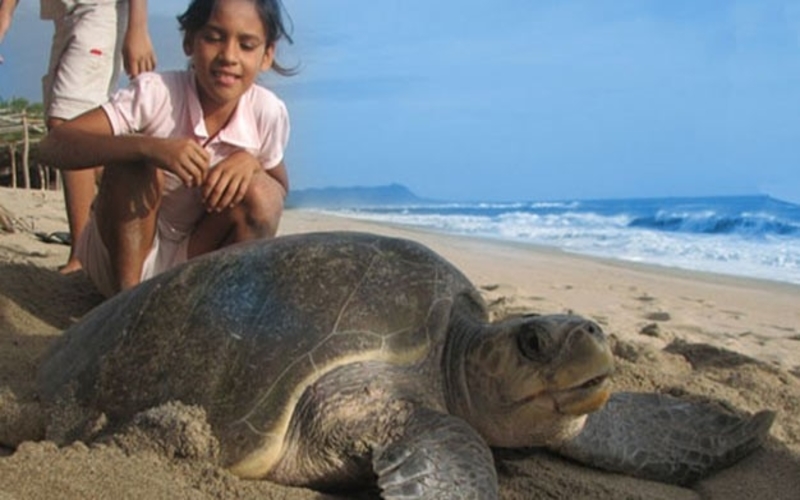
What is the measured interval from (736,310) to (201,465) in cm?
454

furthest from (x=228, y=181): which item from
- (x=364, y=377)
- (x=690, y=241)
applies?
(x=690, y=241)

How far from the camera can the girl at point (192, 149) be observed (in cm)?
264

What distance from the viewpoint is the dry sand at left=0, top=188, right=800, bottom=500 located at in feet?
5.48

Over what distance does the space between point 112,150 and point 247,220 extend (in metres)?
0.50

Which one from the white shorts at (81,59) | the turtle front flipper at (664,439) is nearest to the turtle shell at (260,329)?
the turtle front flipper at (664,439)

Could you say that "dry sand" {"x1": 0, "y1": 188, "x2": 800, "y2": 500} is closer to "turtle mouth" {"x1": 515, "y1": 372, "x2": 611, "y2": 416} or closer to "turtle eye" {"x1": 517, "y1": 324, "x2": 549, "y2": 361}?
"turtle mouth" {"x1": 515, "y1": 372, "x2": 611, "y2": 416}

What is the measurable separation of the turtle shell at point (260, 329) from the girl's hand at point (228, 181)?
50 centimetres

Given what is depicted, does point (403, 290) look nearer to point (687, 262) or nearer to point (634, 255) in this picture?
point (687, 262)

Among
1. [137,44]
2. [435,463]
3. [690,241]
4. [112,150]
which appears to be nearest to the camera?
[435,463]

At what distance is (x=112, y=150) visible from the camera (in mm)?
2615

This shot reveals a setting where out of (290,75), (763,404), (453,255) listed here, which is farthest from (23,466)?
(453,255)

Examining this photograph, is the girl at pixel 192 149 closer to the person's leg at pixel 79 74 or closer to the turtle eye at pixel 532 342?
the person's leg at pixel 79 74

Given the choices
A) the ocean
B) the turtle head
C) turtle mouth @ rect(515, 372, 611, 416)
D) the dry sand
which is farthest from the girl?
the ocean

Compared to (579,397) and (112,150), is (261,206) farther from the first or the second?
(579,397)
